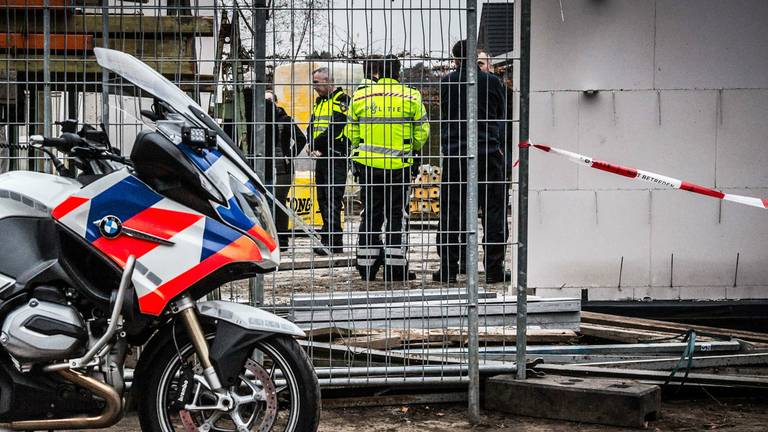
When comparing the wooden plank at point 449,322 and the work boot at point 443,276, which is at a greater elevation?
the work boot at point 443,276

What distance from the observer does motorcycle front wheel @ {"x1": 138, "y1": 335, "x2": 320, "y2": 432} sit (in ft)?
14.8

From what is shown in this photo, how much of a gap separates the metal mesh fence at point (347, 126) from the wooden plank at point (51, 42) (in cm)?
1

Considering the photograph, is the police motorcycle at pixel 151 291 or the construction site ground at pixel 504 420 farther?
the construction site ground at pixel 504 420

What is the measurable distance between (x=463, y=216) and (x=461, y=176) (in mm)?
217

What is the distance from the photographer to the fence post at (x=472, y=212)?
19.3 ft

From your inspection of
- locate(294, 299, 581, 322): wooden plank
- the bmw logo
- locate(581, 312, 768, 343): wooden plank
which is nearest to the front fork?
the bmw logo

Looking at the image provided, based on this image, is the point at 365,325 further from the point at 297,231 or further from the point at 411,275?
the point at 297,231

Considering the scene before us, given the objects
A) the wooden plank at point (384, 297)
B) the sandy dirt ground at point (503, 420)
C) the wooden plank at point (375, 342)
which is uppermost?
the wooden plank at point (384, 297)

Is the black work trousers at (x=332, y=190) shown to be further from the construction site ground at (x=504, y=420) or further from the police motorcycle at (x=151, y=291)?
the police motorcycle at (x=151, y=291)

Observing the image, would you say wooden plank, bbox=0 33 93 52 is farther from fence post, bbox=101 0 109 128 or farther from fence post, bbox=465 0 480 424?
fence post, bbox=465 0 480 424

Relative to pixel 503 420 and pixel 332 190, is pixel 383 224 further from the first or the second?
pixel 503 420

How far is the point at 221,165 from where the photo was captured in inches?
176

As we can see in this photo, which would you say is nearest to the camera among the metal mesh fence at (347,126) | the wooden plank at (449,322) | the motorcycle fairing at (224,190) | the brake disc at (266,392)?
the motorcycle fairing at (224,190)

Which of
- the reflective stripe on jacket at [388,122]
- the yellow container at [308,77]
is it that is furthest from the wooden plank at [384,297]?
the yellow container at [308,77]
